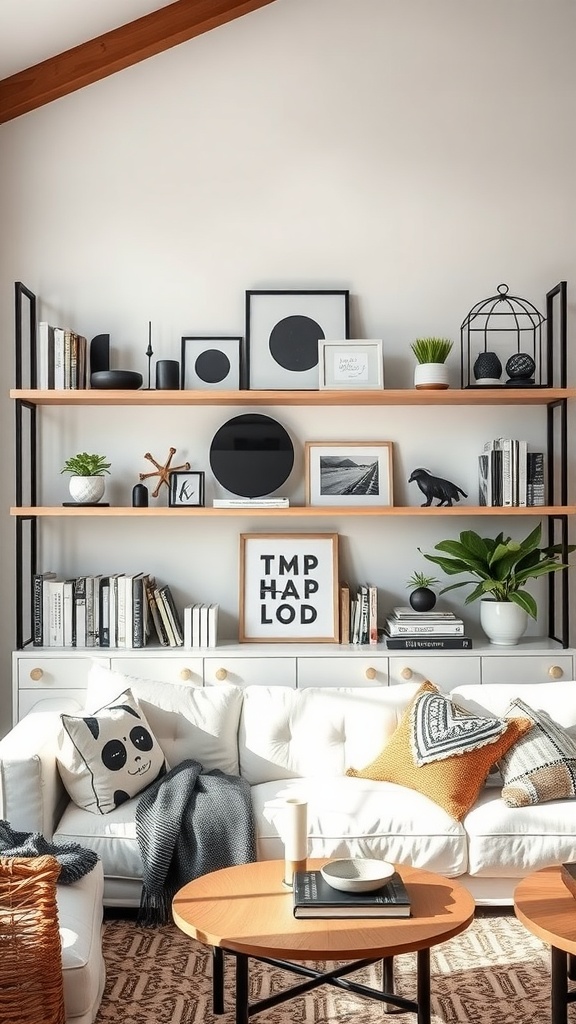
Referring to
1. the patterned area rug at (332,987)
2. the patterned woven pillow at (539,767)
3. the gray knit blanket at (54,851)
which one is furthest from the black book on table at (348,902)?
the patterned woven pillow at (539,767)

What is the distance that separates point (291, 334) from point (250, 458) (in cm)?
54

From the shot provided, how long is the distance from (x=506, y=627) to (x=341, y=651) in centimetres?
67

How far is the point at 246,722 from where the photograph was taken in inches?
135

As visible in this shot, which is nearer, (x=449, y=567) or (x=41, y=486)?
(x=449, y=567)

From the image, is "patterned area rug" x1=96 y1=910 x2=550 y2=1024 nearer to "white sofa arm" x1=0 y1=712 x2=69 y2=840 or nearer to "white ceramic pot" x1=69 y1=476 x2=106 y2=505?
"white sofa arm" x1=0 y1=712 x2=69 y2=840

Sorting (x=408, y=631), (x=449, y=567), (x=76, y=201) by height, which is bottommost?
(x=408, y=631)

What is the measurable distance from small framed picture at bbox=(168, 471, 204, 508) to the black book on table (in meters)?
2.02

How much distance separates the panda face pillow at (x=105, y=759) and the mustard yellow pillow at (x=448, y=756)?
706 millimetres

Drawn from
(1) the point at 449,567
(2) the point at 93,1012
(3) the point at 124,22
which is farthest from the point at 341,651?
(3) the point at 124,22

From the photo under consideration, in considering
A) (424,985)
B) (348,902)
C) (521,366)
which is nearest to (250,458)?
(521,366)

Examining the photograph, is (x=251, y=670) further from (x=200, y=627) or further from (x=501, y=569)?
(x=501, y=569)

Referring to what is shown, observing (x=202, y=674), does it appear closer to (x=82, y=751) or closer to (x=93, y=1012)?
(x=82, y=751)

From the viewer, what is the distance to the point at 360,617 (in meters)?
3.98

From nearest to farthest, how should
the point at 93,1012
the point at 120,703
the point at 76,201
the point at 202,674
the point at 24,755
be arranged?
Answer: the point at 93,1012
the point at 24,755
the point at 120,703
the point at 202,674
the point at 76,201
